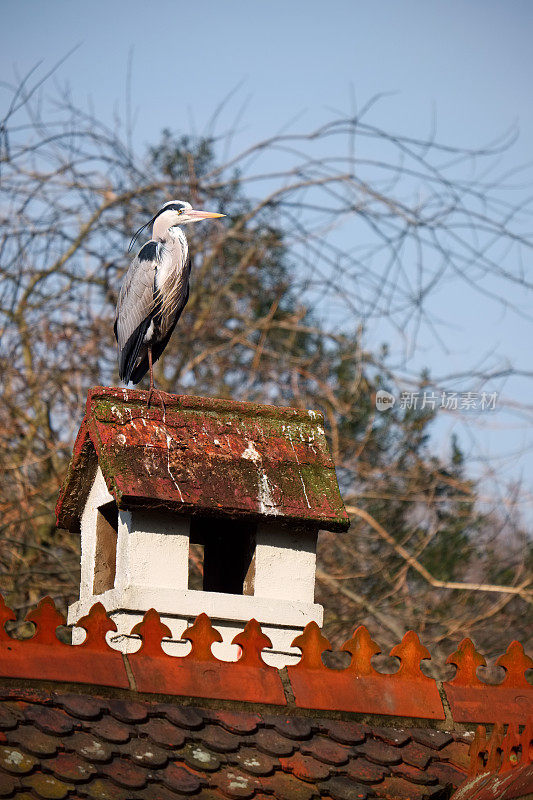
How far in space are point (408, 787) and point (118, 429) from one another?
6.18 ft

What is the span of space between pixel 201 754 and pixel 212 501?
122cm

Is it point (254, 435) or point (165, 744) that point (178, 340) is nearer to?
point (254, 435)

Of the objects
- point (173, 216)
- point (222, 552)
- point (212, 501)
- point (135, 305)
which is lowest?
point (222, 552)

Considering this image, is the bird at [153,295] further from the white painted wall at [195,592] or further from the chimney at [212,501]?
the white painted wall at [195,592]

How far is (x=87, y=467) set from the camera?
506 cm

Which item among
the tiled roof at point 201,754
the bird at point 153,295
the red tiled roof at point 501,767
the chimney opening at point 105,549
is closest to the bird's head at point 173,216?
the bird at point 153,295

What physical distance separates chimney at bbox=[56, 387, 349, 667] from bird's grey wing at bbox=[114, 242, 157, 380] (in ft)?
5.22

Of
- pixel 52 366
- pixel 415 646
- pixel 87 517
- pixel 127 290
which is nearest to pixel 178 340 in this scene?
pixel 52 366

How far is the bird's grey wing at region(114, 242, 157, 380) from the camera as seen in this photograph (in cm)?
625

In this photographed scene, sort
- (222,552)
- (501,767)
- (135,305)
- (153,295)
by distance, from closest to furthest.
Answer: (501,767) < (222,552) < (153,295) < (135,305)

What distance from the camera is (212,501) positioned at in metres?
4.29

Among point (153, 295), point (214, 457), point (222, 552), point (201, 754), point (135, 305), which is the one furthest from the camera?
point (135, 305)

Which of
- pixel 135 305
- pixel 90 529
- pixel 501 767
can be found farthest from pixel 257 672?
pixel 135 305

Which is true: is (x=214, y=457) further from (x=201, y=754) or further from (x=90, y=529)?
(x=201, y=754)
